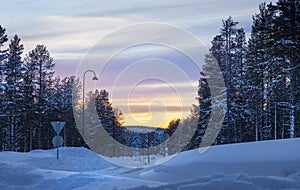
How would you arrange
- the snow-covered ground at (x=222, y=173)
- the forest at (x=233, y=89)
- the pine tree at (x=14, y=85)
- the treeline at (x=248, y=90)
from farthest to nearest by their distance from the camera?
the pine tree at (x=14, y=85) → the treeline at (x=248, y=90) → the forest at (x=233, y=89) → the snow-covered ground at (x=222, y=173)

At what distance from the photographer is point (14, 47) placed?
46.5 metres

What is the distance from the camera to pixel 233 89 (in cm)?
3728

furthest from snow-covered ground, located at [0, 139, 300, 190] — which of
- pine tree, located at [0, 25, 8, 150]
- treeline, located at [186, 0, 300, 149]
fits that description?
pine tree, located at [0, 25, 8, 150]

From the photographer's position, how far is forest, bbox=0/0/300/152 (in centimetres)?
2852

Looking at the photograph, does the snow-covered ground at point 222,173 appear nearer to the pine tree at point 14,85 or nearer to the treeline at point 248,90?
the treeline at point 248,90

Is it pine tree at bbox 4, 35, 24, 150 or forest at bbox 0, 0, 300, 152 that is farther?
pine tree at bbox 4, 35, 24, 150

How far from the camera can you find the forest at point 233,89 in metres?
28.5

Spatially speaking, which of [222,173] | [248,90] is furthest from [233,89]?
[222,173]

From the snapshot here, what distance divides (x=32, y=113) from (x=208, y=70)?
21.6 metres

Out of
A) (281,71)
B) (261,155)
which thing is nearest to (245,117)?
(281,71)

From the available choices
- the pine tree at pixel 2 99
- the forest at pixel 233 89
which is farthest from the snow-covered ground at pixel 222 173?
the pine tree at pixel 2 99

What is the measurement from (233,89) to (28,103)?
2382cm

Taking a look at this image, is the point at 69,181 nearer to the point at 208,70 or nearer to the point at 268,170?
the point at 268,170

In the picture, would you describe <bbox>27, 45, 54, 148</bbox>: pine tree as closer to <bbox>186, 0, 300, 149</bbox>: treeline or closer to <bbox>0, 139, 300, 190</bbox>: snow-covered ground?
<bbox>186, 0, 300, 149</bbox>: treeline
